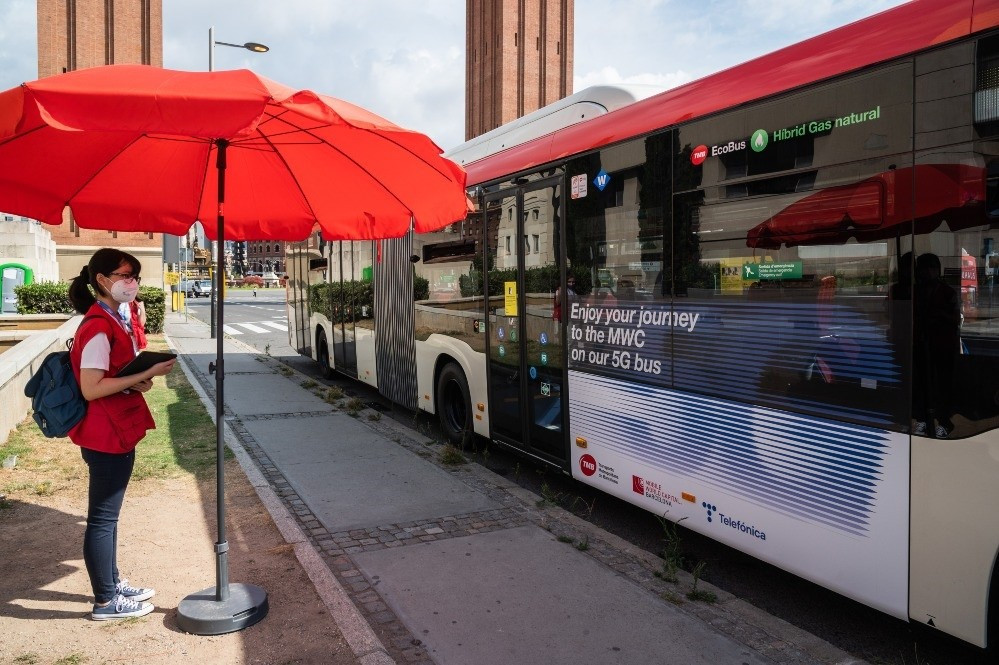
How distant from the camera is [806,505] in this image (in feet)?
13.3

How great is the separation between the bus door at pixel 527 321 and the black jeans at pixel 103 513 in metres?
3.37

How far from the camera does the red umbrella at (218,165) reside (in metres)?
3.06

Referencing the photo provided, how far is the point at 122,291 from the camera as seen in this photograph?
152 inches

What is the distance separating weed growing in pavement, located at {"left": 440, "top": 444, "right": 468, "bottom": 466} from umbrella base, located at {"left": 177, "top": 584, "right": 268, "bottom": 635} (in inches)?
134

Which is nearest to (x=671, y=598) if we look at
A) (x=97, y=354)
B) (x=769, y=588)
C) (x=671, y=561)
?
(x=671, y=561)

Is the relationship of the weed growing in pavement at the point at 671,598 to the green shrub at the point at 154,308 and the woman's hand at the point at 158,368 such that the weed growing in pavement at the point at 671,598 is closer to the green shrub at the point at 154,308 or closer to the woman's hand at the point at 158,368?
the woman's hand at the point at 158,368

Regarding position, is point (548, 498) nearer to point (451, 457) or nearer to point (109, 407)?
point (451, 457)

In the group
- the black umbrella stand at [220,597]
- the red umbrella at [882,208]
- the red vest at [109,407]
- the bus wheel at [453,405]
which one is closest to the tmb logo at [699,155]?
the red umbrella at [882,208]

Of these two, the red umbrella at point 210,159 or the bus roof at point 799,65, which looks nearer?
the red umbrella at point 210,159

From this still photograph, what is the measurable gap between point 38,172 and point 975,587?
500cm

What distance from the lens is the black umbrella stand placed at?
3.99m

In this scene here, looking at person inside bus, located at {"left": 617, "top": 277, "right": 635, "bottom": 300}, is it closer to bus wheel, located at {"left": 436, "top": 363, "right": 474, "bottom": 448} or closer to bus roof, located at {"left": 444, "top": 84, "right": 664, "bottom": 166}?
bus roof, located at {"left": 444, "top": 84, "right": 664, "bottom": 166}

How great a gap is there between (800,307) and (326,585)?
3145 mm

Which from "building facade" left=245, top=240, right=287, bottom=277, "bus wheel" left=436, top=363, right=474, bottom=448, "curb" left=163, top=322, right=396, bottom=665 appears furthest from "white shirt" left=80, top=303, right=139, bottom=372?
"building facade" left=245, top=240, right=287, bottom=277
